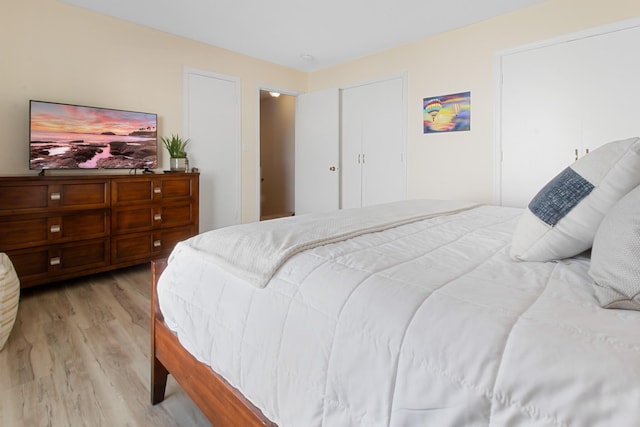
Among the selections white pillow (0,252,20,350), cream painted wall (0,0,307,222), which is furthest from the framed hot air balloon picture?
white pillow (0,252,20,350)

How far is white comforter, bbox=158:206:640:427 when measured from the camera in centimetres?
51

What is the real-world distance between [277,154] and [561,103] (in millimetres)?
4580

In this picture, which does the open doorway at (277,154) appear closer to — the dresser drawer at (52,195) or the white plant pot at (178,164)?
the white plant pot at (178,164)

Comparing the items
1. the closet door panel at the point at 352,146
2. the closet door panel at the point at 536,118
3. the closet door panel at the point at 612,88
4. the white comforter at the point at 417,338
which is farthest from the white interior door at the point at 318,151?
the white comforter at the point at 417,338

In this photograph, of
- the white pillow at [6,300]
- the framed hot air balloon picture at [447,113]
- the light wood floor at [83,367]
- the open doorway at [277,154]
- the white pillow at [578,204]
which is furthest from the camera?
the open doorway at [277,154]

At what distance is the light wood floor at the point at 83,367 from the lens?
1.40m

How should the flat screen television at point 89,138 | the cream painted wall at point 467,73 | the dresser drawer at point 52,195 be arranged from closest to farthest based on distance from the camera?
the dresser drawer at point 52,195
the flat screen television at point 89,138
the cream painted wall at point 467,73

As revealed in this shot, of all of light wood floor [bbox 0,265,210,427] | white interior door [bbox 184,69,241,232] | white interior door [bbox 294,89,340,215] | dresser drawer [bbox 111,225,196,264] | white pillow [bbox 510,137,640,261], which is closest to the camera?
white pillow [bbox 510,137,640,261]

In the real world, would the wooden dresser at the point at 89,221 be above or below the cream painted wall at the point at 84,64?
below

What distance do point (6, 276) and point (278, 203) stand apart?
15.9ft

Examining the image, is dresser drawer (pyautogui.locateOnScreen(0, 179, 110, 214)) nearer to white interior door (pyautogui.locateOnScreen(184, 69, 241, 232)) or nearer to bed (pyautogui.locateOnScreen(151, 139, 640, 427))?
white interior door (pyautogui.locateOnScreen(184, 69, 241, 232))

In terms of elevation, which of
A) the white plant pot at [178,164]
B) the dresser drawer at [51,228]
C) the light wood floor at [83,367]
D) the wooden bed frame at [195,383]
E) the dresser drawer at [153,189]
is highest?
the white plant pot at [178,164]

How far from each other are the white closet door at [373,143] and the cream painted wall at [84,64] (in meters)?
1.62

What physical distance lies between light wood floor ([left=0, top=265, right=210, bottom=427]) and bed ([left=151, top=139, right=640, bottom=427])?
1.16 feet
